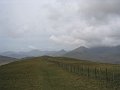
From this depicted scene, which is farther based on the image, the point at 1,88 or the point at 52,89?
the point at 1,88

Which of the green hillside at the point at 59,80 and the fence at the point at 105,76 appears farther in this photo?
the fence at the point at 105,76

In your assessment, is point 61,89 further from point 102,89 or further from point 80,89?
point 102,89

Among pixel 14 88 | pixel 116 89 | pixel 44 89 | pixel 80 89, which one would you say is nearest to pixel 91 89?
pixel 80 89

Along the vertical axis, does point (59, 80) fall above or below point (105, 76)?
below

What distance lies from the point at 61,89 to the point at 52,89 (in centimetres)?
149

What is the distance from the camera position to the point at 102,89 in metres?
36.7

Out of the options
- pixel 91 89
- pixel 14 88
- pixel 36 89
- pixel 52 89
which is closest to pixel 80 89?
pixel 91 89

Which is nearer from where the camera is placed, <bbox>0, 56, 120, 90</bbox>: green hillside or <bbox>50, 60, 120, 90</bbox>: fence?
<bbox>0, 56, 120, 90</bbox>: green hillside

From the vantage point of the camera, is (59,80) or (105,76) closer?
(59,80)

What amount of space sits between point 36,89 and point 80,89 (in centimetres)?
677

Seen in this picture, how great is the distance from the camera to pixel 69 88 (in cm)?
3753

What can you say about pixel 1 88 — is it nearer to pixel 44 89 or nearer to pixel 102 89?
pixel 44 89

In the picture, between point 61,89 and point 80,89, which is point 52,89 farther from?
point 80,89

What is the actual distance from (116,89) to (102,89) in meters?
2.28
